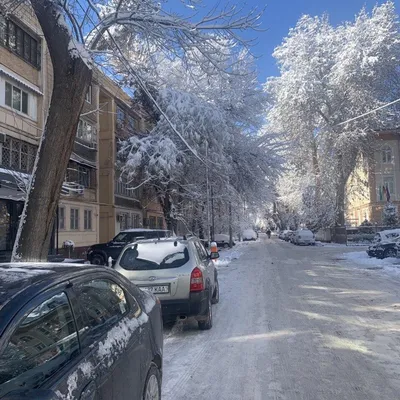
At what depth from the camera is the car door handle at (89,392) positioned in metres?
2.37

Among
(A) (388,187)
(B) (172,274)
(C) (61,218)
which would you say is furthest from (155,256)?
(A) (388,187)

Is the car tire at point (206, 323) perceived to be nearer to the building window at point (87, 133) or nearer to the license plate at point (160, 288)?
the license plate at point (160, 288)

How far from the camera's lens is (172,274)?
711 cm

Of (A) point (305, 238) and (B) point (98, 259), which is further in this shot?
(A) point (305, 238)

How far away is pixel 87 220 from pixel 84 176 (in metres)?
2.65

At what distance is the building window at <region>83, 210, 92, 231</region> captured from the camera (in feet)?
85.3

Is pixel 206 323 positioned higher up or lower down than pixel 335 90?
lower down

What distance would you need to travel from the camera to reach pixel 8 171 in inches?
664

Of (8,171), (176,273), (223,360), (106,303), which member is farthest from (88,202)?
(106,303)

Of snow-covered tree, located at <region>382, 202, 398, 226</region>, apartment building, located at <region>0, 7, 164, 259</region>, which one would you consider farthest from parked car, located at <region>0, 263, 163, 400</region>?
snow-covered tree, located at <region>382, 202, 398, 226</region>

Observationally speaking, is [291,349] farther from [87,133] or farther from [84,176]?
[87,133]

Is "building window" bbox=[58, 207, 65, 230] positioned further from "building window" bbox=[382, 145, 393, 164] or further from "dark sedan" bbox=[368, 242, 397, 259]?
"building window" bbox=[382, 145, 393, 164]

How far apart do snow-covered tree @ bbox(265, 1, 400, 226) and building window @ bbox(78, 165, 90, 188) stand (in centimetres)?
1894

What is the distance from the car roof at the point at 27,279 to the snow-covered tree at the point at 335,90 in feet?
118
